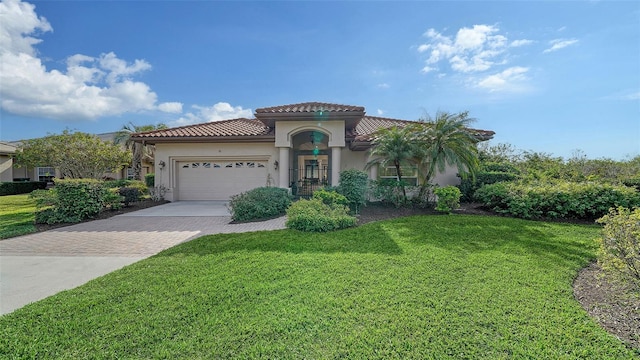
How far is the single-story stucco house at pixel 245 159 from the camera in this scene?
1448cm

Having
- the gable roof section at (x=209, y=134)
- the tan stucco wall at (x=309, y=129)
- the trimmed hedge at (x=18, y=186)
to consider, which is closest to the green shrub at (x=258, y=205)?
the tan stucco wall at (x=309, y=129)

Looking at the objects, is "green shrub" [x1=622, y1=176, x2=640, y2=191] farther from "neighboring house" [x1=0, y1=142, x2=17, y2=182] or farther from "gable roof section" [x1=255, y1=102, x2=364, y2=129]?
"neighboring house" [x1=0, y1=142, x2=17, y2=182]

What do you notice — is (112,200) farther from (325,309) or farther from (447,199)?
(447,199)

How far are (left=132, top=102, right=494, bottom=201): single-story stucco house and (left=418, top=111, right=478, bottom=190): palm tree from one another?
3.23 meters

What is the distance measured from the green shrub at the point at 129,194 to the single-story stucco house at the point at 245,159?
1902mm

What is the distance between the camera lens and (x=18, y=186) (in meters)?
23.8

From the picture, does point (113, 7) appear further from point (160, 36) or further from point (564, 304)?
point (564, 304)

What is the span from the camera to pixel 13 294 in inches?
161

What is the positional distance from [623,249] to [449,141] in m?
7.79

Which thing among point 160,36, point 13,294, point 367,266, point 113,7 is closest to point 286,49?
point 160,36

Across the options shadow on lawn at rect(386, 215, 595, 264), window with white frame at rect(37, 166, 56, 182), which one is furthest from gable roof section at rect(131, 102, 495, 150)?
window with white frame at rect(37, 166, 56, 182)

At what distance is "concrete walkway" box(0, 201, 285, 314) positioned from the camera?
4.48 meters

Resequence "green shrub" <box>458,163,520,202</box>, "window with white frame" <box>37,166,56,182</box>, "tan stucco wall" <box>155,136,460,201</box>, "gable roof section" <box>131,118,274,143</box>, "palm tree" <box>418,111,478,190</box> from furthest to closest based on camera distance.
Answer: "window with white frame" <box>37,166,56,182</box>
"tan stucco wall" <box>155,136,460,201</box>
"gable roof section" <box>131,118,274,143</box>
"green shrub" <box>458,163,520,202</box>
"palm tree" <box>418,111,478,190</box>

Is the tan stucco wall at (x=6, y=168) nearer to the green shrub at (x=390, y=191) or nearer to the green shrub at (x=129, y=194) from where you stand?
the green shrub at (x=129, y=194)
